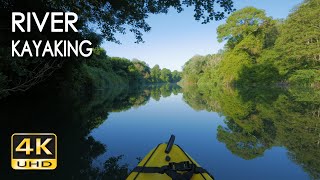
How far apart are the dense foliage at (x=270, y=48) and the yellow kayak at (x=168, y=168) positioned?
37.5 m

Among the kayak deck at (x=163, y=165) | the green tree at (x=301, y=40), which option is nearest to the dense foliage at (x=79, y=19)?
the kayak deck at (x=163, y=165)

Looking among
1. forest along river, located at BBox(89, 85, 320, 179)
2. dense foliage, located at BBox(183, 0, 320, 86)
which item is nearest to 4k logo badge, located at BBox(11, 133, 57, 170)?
forest along river, located at BBox(89, 85, 320, 179)

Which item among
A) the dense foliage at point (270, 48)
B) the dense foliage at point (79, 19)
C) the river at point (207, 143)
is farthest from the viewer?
the dense foliage at point (270, 48)

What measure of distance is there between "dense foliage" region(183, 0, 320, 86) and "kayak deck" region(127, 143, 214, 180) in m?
37.5

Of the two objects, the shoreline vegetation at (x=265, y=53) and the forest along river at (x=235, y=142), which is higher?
the shoreline vegetation at (x=265, y=53)

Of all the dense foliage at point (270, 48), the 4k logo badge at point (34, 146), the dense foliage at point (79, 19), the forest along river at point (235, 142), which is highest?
the dense foliage at point (270, 48)

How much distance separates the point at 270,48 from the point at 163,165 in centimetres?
4739

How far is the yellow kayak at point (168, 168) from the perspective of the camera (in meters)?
3.23

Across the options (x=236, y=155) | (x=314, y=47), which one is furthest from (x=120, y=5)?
(x=314, y=47)

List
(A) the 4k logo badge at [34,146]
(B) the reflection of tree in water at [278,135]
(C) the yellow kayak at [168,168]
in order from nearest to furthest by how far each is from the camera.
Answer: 1. (C) the yellow kayak at [168,168]
2. (A) the 4k logo badge at [34,146]
3. (B) the reflection of tree in water at [278,135]

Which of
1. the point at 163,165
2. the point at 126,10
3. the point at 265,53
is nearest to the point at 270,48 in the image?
the point at 265,53

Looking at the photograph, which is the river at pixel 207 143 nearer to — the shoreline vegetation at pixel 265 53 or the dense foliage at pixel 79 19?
the dense foliage at pixel 79 19

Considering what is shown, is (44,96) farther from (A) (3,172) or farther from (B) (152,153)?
(B) (152,153)

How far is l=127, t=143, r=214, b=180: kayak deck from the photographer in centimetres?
329
